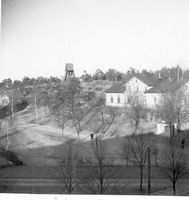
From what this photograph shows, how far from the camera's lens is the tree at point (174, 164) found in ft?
13.9

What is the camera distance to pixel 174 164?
431 centimetres

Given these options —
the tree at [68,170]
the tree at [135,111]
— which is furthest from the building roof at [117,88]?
the tree at [68,170]

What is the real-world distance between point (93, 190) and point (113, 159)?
389 millimetres

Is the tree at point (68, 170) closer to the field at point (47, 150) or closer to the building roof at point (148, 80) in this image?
the field at point (47, 150)

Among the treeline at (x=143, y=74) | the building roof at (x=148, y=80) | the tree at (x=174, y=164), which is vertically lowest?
the tree at (x=174, y=164)

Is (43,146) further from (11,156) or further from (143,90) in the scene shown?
(143,90)

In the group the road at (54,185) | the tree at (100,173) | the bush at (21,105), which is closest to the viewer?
the road at (54,185)

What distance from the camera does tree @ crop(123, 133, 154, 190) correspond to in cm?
440

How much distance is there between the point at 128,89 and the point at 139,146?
624 mm

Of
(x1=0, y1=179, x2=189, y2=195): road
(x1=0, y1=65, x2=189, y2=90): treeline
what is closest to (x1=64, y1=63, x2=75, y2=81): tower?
(x1=0, y1=65, x2=189, y2=90): treeline

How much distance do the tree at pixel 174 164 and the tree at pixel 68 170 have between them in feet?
3.03

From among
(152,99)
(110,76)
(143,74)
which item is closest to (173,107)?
(152,99)

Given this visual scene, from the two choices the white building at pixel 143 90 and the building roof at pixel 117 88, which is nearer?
the white building at pixel 143 90
